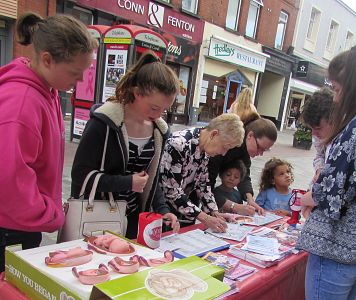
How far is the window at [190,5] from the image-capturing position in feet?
36.8

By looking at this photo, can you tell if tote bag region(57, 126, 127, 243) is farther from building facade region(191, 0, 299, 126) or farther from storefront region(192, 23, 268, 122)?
storefront region(192, 23, 268, 122)

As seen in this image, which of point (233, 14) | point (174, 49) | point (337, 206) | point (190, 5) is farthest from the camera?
point (233, 14)

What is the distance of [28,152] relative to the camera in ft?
3.76

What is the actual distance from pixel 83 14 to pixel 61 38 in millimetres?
8264

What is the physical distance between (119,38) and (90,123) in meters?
5.04

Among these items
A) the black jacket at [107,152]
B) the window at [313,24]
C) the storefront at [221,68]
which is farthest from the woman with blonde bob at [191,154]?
the window at [313,24]

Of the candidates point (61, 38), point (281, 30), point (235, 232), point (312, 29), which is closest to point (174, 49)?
point (281, 30)

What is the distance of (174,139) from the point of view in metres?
2.06

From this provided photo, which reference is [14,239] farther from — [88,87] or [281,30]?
[281,30]

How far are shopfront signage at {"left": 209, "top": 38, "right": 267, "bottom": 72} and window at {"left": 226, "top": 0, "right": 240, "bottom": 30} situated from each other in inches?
33.3

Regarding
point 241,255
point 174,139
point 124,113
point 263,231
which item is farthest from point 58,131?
point 263,231

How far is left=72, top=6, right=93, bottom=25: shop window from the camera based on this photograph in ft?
28.0

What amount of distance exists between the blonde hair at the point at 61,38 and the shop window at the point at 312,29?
18.6 m

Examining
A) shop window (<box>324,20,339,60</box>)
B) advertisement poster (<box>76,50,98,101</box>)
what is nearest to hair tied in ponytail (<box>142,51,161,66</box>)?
advertisement poster (<box>76,50,98,101</box>)
